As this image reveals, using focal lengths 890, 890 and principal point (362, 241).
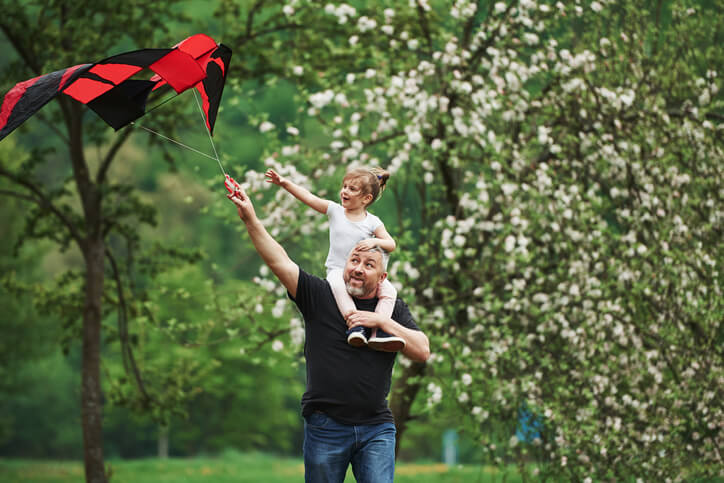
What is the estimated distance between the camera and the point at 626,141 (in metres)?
7.68

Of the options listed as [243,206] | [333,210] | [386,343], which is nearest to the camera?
[243,206]

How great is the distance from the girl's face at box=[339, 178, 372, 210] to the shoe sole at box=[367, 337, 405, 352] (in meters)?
0.77

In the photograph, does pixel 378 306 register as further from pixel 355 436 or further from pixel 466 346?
pixel 466 346

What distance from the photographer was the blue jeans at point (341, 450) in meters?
3.69

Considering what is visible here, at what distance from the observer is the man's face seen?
3.77 meters

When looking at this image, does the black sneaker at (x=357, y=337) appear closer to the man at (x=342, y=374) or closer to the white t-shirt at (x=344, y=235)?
A: the man at (x=342, y=374)

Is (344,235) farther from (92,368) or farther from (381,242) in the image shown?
(92,368)

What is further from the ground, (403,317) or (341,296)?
(341,296)

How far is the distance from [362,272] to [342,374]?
43 centimetres

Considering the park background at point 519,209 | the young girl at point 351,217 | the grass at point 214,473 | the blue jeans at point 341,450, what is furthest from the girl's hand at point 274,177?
the grass at point 214,473

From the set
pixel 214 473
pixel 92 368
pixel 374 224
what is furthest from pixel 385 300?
pixel 214 473

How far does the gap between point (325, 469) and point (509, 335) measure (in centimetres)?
389

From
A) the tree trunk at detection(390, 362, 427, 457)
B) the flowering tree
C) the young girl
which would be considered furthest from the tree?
the young girl

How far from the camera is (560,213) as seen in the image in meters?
7.52
